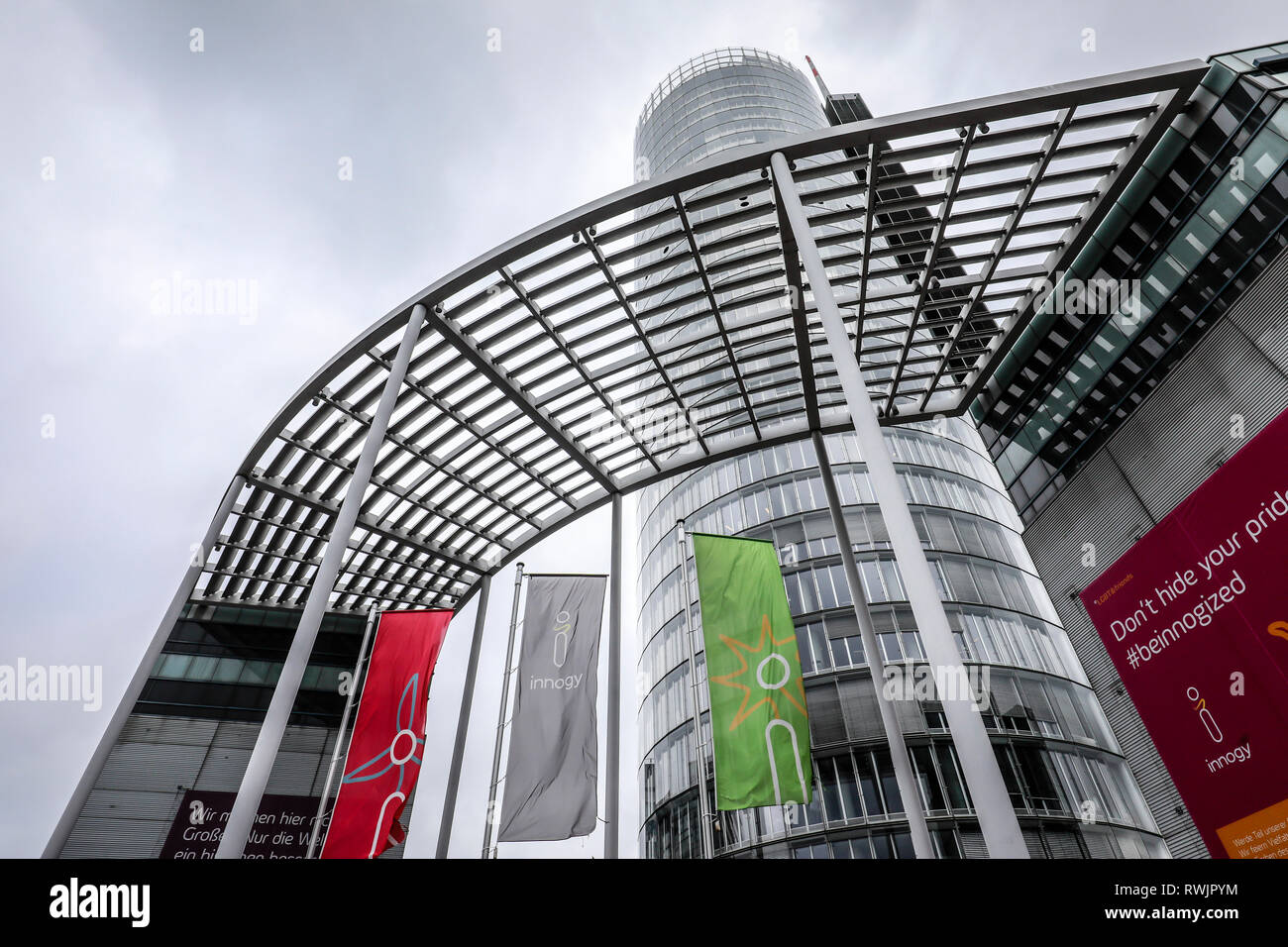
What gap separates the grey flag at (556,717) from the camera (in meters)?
11.5

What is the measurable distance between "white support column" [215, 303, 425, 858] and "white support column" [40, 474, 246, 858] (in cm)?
606

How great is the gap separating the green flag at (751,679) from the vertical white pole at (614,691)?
315 cm

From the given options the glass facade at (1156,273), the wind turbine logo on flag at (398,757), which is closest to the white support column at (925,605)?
the glass facade at (1156,273)

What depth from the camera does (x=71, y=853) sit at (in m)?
19.8

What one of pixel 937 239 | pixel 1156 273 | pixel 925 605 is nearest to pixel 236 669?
pixel 925 605

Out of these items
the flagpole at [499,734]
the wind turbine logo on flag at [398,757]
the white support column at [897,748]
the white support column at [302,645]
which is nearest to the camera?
the white support column at [302,645]

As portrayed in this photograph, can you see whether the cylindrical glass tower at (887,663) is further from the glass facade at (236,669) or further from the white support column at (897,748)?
the glass facade at (236,669)

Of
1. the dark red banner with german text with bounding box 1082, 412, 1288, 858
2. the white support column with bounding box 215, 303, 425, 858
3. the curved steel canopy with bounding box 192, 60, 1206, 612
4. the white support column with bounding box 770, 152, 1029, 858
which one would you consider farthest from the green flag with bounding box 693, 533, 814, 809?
the dark red banner with german text with bounding box 1082, 412, 1288, 858

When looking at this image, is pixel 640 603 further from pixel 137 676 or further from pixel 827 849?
pixel 137 676

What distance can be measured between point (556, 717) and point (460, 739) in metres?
6.00

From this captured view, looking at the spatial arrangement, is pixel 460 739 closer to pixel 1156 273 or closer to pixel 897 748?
pixel 897 748

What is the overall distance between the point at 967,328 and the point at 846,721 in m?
18.9

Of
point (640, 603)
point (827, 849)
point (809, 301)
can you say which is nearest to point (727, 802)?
point (809, 301)

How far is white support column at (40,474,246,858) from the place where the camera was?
557 inches
